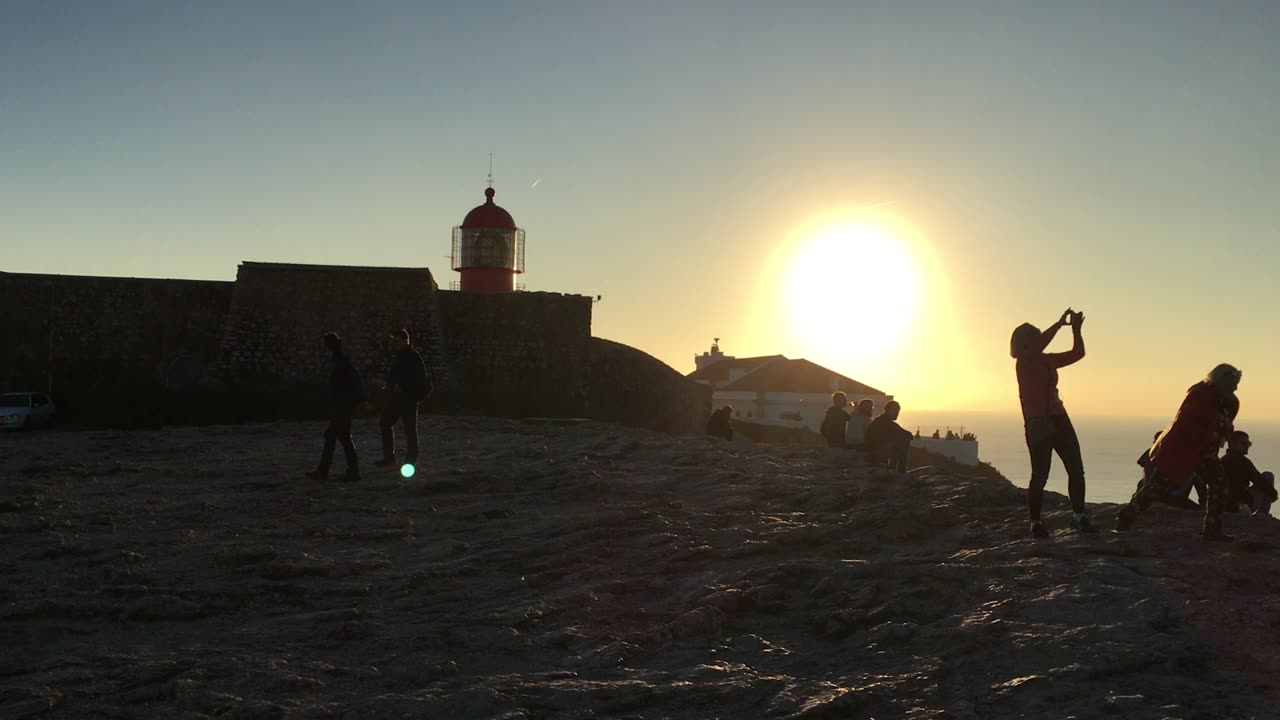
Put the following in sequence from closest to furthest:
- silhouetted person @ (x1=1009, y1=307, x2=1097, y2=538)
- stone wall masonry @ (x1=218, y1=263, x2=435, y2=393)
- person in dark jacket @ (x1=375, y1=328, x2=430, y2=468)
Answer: silhouetted person @ (x1=1009, y1=307, x2=1097, y2=538) < person in dark jacket @ (x1=375, y1=328, x2=430, y2=468) < stone wall masonry @ (x1=218, y1=263, x2=435, y2=393)

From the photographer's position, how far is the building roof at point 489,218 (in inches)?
1484

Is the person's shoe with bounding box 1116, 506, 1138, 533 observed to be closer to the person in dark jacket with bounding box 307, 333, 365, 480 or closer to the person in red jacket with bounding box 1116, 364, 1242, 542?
the person in red jacket with bounding box 1116, 364, 1242, 542

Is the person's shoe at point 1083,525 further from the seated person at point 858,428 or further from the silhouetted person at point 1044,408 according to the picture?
the seated person at point 858,428

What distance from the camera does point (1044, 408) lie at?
8383 mm

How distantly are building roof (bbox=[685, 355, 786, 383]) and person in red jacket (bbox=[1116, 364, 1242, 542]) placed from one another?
59.9 m

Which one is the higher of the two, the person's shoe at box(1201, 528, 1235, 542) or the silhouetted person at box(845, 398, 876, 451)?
the silhouetted person at box(845, 398, 876, 451)

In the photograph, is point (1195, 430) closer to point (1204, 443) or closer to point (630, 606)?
point (1204, 443)

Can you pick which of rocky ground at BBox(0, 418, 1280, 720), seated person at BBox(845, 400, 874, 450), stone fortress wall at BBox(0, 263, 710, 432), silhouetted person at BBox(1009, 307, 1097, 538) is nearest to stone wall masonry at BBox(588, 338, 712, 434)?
stone fortress wall at BBox(0, 263, 710, 432)

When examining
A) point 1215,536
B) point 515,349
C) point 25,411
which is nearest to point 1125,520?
point 1215,536

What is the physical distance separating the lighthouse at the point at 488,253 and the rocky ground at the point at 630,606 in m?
25.5

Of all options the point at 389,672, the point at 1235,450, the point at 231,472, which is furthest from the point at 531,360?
the point at 389,672

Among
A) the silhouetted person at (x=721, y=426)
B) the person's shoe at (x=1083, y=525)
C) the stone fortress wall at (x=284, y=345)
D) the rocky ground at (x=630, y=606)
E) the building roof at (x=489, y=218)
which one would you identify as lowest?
the rocky ground at (x=630, y=606)

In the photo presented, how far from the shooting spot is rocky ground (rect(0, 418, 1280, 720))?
227 inches

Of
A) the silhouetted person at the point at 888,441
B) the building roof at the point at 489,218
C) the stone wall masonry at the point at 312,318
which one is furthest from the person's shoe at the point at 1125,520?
the building roof at the point at 489,218
